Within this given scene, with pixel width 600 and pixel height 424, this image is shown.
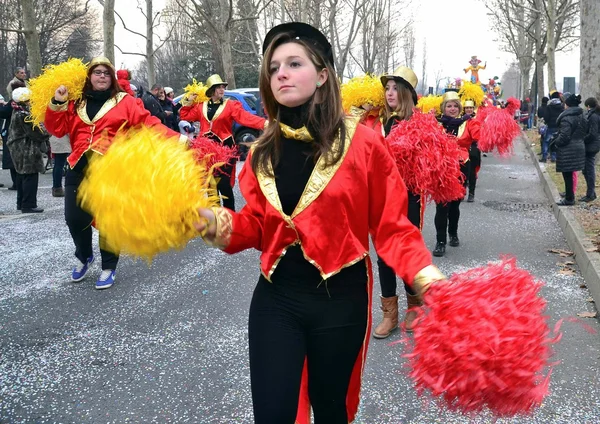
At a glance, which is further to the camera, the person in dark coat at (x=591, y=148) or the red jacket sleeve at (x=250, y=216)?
the person in dark coat at (x=591, y=148)

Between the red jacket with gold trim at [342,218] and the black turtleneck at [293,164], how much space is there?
0.09 ft

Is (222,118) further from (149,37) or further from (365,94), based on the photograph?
(149,37)

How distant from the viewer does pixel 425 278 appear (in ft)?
6.11

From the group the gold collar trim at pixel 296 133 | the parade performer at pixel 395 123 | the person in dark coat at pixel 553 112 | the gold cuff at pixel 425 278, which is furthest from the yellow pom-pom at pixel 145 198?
the person in dark coat at pixel 553 112

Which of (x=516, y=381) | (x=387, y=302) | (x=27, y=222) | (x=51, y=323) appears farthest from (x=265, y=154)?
(x=27, y=222)

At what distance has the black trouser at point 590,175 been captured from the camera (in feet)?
29.9

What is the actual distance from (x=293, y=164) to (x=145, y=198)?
0.56 meters

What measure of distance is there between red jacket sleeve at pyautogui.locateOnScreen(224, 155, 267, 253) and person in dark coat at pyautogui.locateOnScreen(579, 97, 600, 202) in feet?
27.4

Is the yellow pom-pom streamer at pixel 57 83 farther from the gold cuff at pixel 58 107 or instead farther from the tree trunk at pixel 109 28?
the tree trunk at pixel 109 28

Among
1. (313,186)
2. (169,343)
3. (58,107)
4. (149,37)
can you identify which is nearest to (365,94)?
(169,343)

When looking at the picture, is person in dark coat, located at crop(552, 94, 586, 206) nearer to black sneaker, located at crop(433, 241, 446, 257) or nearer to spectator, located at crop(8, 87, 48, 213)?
black sneaker, located at crop(433, 241, 446, 257)

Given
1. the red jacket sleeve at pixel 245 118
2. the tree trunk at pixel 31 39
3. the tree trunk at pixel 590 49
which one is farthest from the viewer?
the tree trunk at pixel 590 49

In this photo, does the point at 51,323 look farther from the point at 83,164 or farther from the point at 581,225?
the point at 581,225

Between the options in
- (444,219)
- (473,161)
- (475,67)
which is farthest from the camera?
(475,67)
